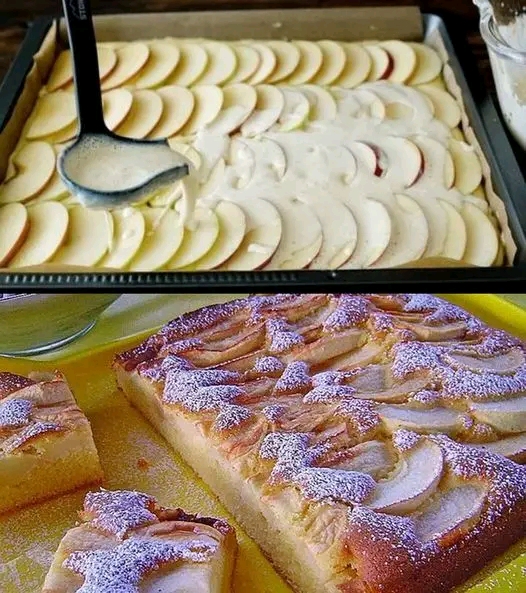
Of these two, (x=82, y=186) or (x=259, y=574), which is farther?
(x=82, y=186)

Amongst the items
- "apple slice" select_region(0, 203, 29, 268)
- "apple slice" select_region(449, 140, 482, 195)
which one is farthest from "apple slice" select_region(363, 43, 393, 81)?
"apple slice" select_region(0, 203, 29, 268)

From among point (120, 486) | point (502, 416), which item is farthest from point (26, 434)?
point (502, 416)

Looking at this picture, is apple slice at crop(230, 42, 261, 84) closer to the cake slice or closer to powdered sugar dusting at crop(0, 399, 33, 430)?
powdered sugar dusting at crop(0, 399, 33, 430)

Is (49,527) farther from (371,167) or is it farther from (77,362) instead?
(371,167)

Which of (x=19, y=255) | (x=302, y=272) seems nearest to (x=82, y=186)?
(x=19, y=255)

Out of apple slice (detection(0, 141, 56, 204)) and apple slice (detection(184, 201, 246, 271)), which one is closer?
apple slice (detection(184, 201, 246, 271))

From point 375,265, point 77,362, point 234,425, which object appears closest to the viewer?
point 234,425

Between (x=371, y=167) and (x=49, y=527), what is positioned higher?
(x=371, y=167)

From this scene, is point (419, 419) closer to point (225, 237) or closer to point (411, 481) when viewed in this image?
point (411, 481)
